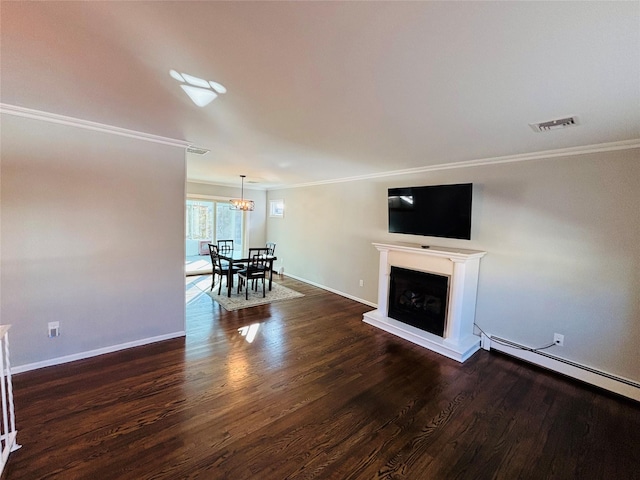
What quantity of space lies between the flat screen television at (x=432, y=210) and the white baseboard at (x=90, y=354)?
3591 millimetres

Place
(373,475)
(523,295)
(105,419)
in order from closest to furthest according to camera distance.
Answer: (373,475)
(105,419)
(523,295)

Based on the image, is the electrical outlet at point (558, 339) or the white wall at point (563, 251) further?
the electrical outlet at point (558, 339)

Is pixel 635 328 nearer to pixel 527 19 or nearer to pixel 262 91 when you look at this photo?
pixel 527 19

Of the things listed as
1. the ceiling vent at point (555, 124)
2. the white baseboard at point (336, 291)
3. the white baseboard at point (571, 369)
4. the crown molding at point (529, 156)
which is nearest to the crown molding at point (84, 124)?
the crown molding at point (529, 156)

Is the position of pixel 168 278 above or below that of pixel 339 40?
below

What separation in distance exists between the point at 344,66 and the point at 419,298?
3.26 metres

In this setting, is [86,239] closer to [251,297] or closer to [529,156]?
[251,297]

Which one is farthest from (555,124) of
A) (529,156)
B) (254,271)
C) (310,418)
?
(254,271)

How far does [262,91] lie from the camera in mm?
1917

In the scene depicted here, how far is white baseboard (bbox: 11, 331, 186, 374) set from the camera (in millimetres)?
2716

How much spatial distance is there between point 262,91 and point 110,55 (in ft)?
2.91

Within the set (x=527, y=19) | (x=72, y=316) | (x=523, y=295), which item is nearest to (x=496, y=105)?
(x=527, y=19)

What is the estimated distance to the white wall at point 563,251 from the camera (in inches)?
104

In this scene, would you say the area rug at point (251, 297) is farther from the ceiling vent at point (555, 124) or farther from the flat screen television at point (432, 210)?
the ceiling vent at point (555, 124)
